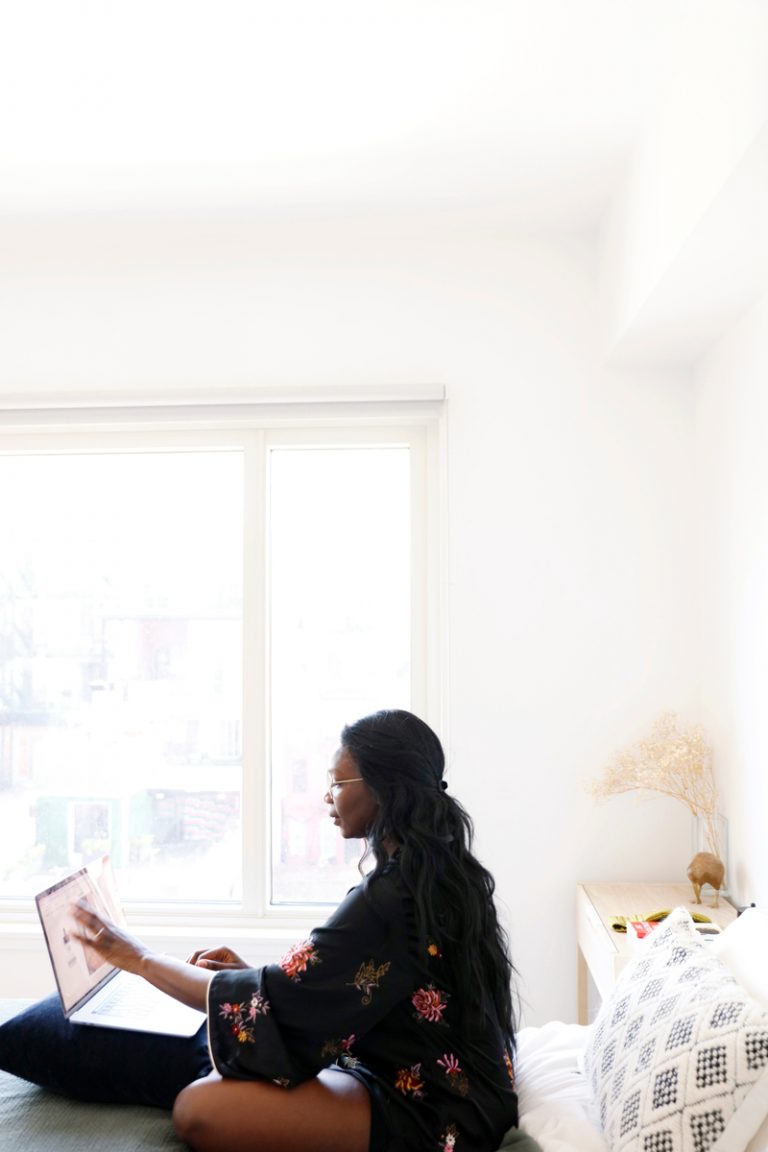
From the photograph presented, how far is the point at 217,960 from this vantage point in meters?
1.98

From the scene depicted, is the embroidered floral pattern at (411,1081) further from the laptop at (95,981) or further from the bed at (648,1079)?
the laptop at (95,981)

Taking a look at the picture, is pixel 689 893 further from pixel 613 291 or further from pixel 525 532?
pixel 613 291

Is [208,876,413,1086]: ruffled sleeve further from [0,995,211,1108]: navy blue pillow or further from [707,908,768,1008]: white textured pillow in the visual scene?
[707,908,768,1008]: white textured pillow

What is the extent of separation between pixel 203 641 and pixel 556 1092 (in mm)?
1859

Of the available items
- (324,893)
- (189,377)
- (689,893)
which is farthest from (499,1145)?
(189,377)

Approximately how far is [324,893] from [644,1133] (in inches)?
73.7

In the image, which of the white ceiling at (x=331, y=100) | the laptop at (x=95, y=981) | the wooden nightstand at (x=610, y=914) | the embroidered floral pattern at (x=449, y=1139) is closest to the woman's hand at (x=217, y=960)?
the laptop at (x=95, y=981)

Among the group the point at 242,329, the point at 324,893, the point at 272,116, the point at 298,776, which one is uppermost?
the point at 272,116

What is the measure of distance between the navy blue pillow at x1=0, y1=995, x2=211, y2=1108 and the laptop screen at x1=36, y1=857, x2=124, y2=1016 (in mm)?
56

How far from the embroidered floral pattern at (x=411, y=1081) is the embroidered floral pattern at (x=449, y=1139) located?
65 mm

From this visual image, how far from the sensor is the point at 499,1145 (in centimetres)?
157

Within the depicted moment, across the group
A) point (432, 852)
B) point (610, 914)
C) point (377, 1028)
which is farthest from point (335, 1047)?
point (610, 914)

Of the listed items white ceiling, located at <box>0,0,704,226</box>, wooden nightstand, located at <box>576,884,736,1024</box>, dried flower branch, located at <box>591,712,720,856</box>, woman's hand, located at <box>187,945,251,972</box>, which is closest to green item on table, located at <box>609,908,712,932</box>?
wooden nightstand, located at <box>576,884,736,1024</box>

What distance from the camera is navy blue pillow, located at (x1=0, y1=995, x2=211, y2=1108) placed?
1688 mm
